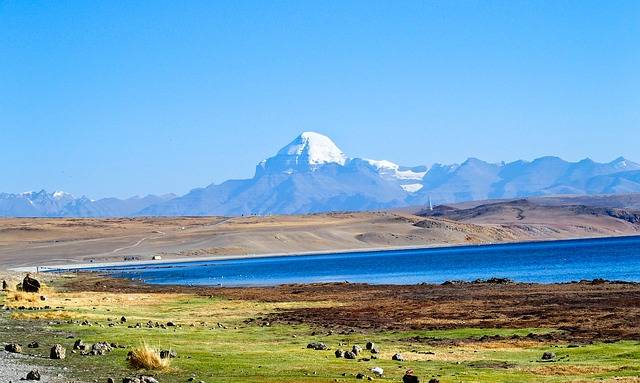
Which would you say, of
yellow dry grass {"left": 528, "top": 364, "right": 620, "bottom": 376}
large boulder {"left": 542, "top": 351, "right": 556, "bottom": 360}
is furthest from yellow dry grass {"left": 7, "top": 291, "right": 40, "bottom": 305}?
Answer: yellow dry grass {"left": 528, "top": 364, "right": 620, "bottom": 376}

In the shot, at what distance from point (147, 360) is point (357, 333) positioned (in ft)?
40.9

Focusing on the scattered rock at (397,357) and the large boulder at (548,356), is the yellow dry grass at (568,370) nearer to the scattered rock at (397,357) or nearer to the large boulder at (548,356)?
the large boulder at (548,356)

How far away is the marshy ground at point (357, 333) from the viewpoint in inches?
906

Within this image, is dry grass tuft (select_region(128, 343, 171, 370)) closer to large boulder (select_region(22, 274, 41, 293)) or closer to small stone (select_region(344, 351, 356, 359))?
small stone (select_region(344, 351, 356, 359))

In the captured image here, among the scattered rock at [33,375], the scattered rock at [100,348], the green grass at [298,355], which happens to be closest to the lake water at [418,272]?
the green grass at [298,355]

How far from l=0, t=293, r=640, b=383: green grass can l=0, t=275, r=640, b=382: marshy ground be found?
0.03 m

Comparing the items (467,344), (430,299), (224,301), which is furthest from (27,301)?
(467,344)

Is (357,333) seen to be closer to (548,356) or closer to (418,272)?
(548,356)

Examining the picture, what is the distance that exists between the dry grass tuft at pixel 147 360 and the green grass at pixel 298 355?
27 cm

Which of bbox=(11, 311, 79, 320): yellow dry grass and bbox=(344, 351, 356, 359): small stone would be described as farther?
bbox=(11, 311, 79, 320): yellow dry grass

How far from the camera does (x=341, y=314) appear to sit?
43688 mm

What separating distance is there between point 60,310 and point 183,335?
474 inches

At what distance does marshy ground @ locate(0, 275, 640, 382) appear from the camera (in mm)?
23000

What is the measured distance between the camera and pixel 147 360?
23.0 meters
